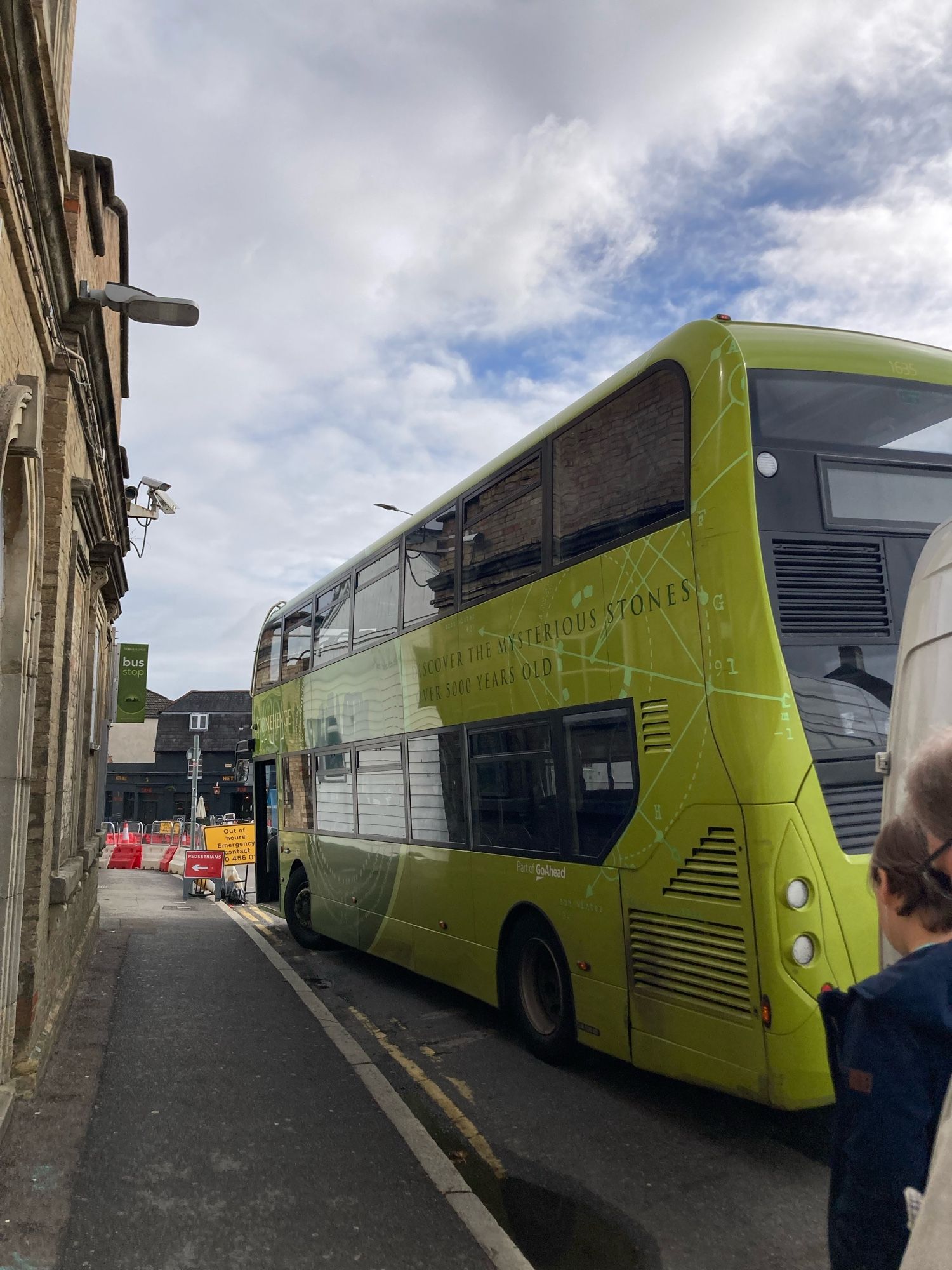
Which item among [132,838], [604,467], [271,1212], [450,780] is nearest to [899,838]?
[271,1212]

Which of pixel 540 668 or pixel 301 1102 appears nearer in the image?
pixel 301 1102

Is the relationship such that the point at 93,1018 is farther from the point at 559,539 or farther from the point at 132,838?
the point at 132,838

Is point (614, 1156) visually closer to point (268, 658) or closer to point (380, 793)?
point (380, 793)

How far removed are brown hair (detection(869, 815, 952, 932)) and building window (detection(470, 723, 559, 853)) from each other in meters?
4.60

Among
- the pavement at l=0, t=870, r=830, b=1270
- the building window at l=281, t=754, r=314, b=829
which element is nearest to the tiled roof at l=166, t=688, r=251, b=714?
the building window at l=281, t=754, r=314, b=829

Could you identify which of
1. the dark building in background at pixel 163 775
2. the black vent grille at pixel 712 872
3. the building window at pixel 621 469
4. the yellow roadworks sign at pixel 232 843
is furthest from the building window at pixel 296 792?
the dark building in background at pixel 163 775

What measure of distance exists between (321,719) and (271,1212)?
692 centimetres

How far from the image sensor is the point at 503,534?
7.01 m

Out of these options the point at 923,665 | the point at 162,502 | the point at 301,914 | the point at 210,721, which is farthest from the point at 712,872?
the point at 210,721

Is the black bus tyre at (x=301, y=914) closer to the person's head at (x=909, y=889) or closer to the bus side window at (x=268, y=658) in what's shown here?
the bus side window at (x=268, y=658)

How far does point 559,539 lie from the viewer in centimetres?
630

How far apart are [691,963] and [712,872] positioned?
53 cm

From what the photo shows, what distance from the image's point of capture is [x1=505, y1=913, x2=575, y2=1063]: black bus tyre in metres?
6.18

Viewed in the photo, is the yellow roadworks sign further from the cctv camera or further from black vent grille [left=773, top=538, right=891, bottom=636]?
black vent grille [left=773, top=538, right=891, bottom=636]
